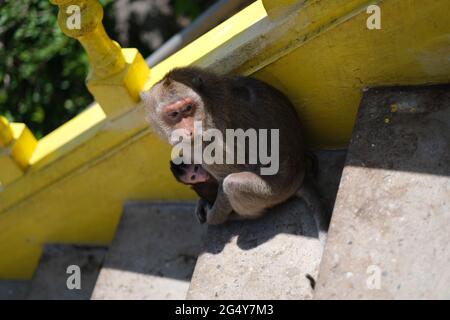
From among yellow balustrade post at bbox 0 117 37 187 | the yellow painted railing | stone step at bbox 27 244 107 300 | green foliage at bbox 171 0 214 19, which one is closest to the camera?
the yellow painted railing

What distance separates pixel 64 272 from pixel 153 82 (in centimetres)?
157

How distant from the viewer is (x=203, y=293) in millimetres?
3691

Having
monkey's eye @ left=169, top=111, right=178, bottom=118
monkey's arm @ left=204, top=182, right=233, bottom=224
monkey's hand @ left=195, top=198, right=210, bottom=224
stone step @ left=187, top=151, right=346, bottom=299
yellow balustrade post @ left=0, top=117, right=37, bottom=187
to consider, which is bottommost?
stone step @ left=187, top=151, right=346, bottom=299

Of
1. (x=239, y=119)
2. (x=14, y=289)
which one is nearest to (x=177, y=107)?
(x=239, y=119)

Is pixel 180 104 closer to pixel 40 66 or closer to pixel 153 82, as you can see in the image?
pixel 153 82

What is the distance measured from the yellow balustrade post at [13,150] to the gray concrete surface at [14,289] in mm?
913

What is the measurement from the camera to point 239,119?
12.1 feet

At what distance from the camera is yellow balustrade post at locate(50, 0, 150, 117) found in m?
3.78

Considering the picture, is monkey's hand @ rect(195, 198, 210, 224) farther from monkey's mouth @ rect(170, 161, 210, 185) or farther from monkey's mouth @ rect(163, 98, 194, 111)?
monkey's mouth @ rect(163, 98, 194, 111)

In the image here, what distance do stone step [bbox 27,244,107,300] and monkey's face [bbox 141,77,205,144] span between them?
58.9 inches

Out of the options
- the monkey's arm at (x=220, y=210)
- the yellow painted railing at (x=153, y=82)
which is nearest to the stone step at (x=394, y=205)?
the yellow painted railing at (x=153, y=82)

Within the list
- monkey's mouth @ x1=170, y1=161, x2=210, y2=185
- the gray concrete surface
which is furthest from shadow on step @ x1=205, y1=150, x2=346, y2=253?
the gray concrete surface

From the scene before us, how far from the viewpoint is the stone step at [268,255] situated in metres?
3.58

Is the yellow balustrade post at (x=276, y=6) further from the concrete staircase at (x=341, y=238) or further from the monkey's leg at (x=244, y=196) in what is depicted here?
the monkey's leg at (x=244, y=196)
